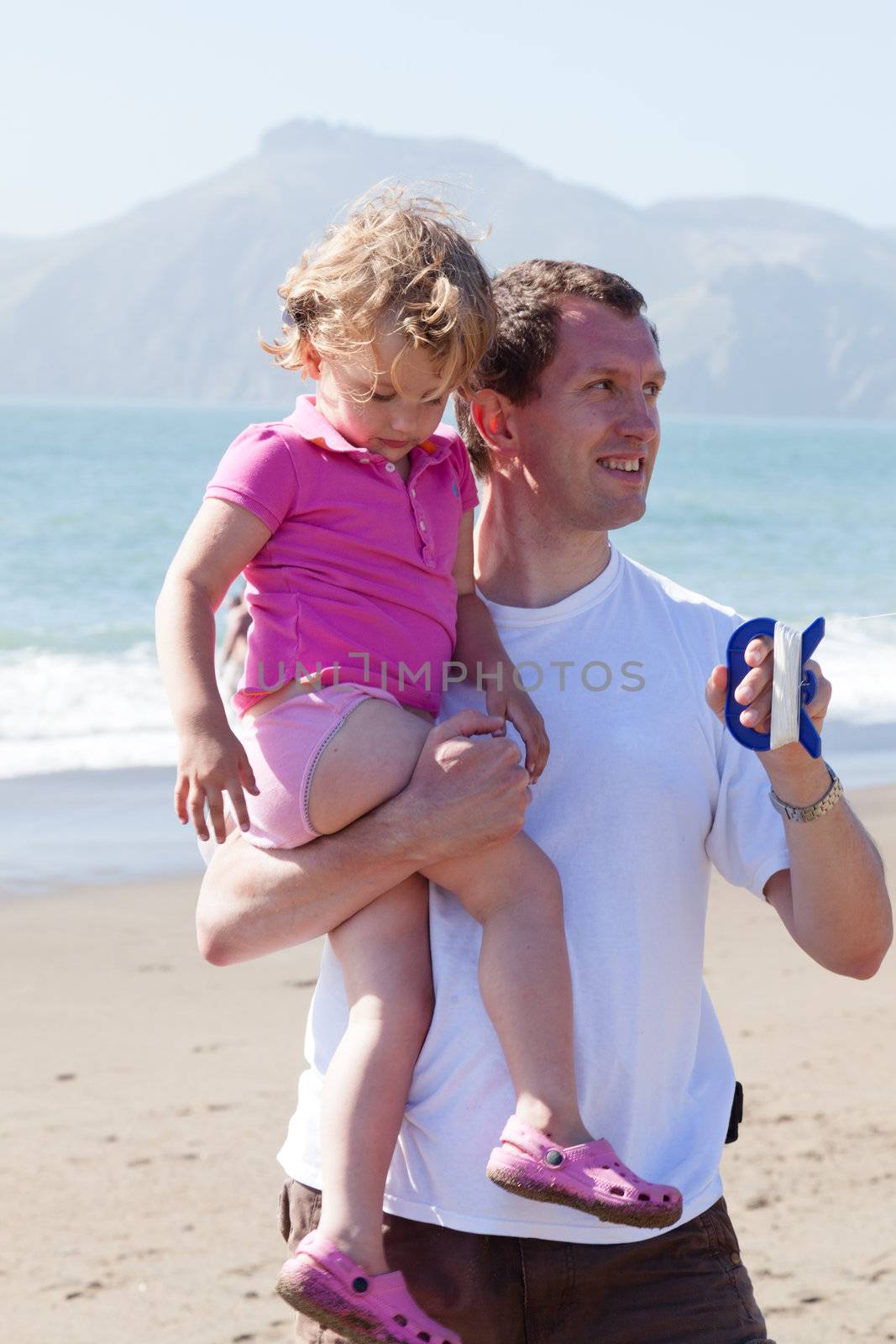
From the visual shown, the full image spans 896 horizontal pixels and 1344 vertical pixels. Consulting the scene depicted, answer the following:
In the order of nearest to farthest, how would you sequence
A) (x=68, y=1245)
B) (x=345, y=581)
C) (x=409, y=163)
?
(x=345, y=581) → (x=409, y=163) → (x=68, y=1245)

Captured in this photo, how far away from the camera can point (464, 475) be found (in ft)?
8.36

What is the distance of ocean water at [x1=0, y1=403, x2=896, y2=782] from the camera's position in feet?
40.4

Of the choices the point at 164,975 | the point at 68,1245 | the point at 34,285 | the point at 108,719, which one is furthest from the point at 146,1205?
the point at 34,285

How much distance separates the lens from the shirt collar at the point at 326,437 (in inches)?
92.7

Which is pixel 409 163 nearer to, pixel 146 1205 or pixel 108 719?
pixel 146 1205

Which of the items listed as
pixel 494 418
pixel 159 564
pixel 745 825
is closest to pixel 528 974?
pixel 745 825

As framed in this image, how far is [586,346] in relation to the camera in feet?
8.03

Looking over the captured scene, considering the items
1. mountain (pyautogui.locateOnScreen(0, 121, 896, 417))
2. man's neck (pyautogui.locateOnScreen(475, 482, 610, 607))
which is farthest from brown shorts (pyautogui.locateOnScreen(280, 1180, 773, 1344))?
mountain (pyautogui.locateOnScreen(0, 121, 896, 417))

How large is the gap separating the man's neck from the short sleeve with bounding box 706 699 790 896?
0.36m

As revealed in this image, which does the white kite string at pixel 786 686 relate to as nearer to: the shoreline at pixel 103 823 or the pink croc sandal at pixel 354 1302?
the pink croc sandal at pixel 354 1302

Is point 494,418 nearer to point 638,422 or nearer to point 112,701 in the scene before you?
point 638,422

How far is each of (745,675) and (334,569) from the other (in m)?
0.69

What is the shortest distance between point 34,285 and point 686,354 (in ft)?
251

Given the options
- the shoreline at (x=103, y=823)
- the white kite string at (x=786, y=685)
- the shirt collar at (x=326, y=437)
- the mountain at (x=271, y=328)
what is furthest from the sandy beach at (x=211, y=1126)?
the mountain at (x=271, y=328)
